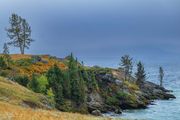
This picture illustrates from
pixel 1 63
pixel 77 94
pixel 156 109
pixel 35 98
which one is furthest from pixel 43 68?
pixel 35 98

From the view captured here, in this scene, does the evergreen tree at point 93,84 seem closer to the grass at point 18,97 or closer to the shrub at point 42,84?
the shrub at point 42,84

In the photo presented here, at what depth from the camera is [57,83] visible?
136 metres

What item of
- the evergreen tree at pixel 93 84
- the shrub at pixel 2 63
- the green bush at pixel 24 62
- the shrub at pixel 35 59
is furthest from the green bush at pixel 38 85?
the shrub at pixel 35 59

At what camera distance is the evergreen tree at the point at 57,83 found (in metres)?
132

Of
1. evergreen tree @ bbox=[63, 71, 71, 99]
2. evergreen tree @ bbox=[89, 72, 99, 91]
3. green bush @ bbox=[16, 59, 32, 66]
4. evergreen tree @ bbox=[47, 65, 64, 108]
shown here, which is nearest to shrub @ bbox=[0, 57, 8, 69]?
green bush @ bbox=[16, 59, 32, 66]

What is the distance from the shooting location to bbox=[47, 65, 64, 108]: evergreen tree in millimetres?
132000

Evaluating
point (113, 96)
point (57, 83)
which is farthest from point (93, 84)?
point (57, 83)

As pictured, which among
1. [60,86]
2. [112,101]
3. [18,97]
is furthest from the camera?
[112,101]

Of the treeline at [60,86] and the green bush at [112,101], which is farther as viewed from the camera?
the green bush at [112,101]

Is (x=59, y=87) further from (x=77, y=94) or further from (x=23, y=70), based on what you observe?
(x=23, y=70)

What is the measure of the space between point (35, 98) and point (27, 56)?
99.0 m

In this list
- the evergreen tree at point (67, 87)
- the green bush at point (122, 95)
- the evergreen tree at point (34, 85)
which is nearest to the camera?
the evergreen tree at point (34, 85)

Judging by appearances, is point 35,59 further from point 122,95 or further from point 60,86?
point 60,86

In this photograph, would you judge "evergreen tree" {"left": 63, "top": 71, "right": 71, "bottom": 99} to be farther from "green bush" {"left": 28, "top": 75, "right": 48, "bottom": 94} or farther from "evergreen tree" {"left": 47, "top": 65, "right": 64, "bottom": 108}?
"green bush" {"left": 28, "top": 75, "right": 48, "bottom": 94}
